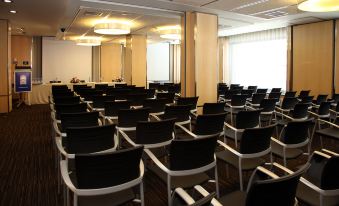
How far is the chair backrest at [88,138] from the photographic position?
2874 millimetres

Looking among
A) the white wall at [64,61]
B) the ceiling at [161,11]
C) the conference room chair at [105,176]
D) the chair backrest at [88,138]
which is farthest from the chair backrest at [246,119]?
the white wall at [64,61]

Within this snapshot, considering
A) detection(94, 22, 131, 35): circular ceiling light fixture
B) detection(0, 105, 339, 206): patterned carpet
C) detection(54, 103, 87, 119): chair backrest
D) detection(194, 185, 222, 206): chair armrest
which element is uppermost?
detection(94, 22, 131, 35): circular ceiling light fixture

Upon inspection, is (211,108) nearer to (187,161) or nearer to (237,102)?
(237,102)

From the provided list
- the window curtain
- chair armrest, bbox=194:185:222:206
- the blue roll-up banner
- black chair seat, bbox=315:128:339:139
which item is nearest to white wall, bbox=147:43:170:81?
the window curtain

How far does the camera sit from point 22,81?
11945mm

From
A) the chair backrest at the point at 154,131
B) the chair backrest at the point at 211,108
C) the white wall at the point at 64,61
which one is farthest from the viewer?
the white wall at the point at 64,61

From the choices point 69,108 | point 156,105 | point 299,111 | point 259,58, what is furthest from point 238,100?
point 259,58

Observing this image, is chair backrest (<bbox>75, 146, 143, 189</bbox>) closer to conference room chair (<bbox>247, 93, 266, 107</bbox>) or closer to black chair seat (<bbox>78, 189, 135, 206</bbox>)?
black chair seat (<bbox>78, 189, 135, 206</bbox>)

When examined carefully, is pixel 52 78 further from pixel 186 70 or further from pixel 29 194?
pixel 29 194

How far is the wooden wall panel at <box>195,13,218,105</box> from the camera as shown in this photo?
844 centimetres

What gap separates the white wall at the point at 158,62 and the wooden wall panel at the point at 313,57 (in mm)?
8833

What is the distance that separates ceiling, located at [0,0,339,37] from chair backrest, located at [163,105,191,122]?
3.61 m

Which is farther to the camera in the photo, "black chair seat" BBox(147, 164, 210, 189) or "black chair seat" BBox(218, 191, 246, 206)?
"black chair seat" BBox(147, 164, 210, 189)

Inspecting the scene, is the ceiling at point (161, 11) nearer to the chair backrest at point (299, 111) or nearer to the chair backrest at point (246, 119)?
the chair backrest at point (299, 111)
